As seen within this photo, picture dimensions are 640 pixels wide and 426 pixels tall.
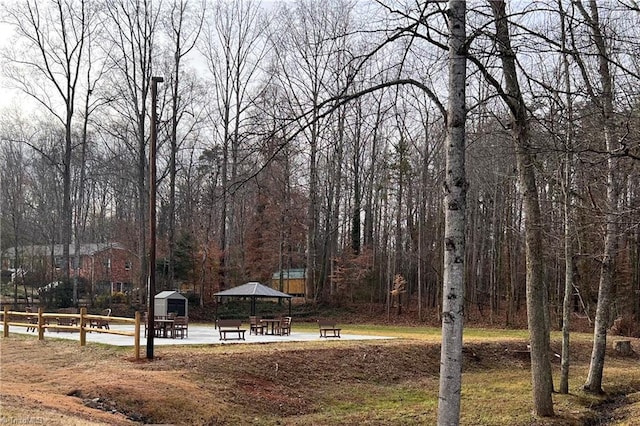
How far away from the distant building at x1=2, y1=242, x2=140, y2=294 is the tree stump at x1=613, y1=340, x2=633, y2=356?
101 ft

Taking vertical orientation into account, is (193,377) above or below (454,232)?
below

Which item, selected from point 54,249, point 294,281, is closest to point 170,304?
point 294,281

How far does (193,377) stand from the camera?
13750mm

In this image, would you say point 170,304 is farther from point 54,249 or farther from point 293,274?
point 54,249

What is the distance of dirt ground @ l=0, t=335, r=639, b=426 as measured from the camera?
11.0 metres

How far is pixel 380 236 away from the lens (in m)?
42.4

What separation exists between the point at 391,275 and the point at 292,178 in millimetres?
8499

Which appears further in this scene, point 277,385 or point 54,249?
point 54,249

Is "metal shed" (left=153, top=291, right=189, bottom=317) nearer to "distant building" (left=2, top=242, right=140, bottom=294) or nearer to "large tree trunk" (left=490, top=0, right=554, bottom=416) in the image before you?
→ "large tree trunk" (left=490, top=0, right=554, bottom=416)

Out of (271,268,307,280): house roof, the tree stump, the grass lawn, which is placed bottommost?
the tree stump

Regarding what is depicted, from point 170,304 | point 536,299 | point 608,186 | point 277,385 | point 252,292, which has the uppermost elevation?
point 608,186

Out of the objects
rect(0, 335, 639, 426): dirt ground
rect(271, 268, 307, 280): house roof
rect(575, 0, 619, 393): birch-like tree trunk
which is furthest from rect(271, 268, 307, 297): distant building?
rect(575, 0, 619, 393): birch-like tree trunk

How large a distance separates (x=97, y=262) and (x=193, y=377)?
4008cm

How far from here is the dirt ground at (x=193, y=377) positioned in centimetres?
1099
